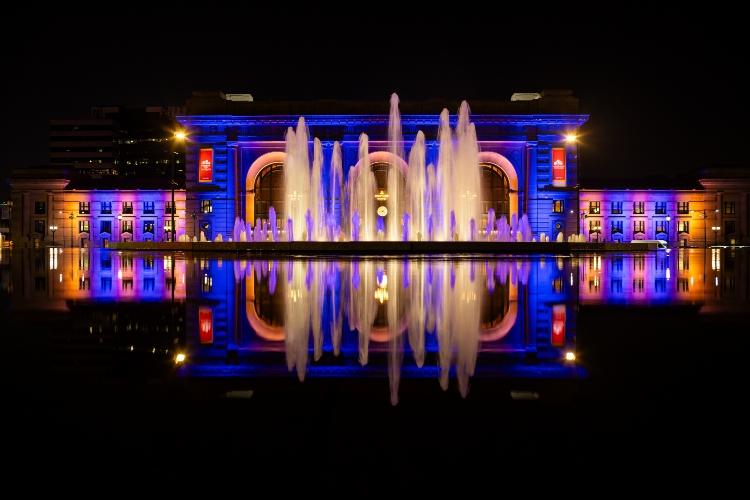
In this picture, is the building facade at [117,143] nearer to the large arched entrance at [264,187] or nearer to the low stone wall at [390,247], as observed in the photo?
the large arched entrance at [264,187]

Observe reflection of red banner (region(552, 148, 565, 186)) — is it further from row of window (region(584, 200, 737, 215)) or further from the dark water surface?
the dark water surface

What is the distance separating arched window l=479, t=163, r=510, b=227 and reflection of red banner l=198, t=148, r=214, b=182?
20732mm

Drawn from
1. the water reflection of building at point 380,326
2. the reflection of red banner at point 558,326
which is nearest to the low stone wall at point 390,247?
the water reflection of building at point 380,326

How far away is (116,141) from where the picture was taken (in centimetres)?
12988

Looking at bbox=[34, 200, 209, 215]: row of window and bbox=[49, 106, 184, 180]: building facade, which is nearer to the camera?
bbox=[34, 200, 209, 215]: row of window

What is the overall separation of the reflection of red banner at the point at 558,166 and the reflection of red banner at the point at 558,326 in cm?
4652

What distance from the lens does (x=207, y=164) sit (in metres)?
56.1

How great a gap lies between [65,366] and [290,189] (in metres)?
48.6

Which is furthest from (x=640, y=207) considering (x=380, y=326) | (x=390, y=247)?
(x=380, y=326)

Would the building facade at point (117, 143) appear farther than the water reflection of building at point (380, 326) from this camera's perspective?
Yes

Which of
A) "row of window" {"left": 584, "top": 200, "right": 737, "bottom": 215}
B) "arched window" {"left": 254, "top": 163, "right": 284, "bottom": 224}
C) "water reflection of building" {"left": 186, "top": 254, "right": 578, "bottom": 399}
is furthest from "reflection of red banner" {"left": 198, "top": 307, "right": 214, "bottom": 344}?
"row of window" {"left": 584, "top": 200, "right": 737, "bottom": 215}

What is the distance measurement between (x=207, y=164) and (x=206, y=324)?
49541mm

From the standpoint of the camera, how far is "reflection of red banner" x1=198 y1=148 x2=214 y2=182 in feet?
184

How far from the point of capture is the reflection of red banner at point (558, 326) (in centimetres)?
703
